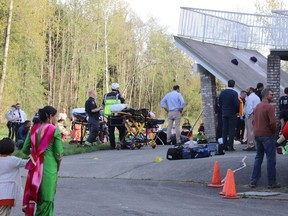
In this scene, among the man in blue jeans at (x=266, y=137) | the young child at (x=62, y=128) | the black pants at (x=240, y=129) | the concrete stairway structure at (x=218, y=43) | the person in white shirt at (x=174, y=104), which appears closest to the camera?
the man in blue jeans at (x=266, y=137)

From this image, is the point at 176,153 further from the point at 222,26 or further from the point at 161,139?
the point at 222,26

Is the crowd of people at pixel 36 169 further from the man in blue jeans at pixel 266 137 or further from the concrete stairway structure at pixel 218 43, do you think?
the concrete stairway structure at pixel 218 43

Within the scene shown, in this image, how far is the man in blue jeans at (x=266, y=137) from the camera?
12602 millimetres

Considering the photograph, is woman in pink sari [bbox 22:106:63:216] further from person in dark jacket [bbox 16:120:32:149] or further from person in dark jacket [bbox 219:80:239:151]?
person in dark jacket [bbox 16:120:32:149]

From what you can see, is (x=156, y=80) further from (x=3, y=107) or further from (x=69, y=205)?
(x=69, y=205)

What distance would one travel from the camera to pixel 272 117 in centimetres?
1262

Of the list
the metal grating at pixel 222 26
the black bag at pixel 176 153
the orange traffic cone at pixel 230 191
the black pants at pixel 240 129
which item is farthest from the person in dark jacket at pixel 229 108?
the metal grating at pixel 222 26

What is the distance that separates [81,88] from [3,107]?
71.0 feet

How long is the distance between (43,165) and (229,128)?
11.0 m

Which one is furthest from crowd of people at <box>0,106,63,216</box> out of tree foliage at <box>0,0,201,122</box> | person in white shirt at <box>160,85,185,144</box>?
tree foliage at <box>0,0,201,122</box>

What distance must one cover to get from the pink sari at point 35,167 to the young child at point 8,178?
12 cm

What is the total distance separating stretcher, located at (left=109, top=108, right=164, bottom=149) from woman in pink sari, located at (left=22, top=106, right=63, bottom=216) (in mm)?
12165

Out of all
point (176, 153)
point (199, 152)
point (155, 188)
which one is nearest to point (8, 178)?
point (155, 188)

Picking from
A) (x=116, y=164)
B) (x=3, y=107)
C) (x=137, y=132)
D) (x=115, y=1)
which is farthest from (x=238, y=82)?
(x=115, y=1)
